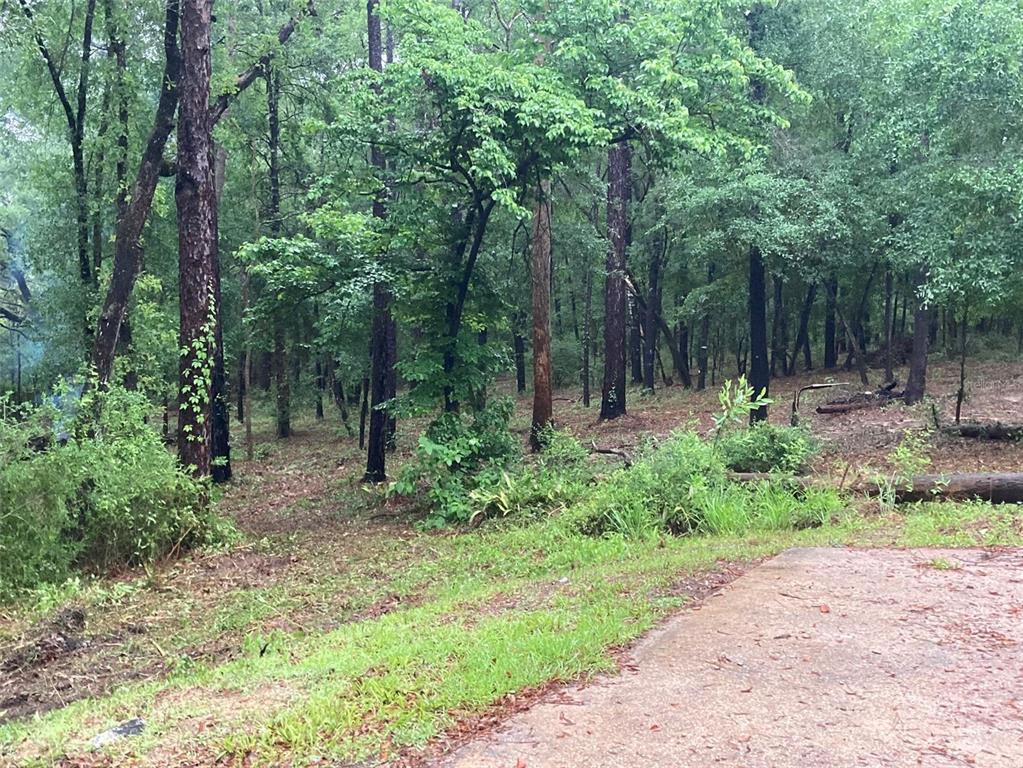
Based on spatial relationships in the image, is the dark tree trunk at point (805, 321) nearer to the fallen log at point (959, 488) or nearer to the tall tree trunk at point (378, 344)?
the tall tree trunk at point (378, 344)

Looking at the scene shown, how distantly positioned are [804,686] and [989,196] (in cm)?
955

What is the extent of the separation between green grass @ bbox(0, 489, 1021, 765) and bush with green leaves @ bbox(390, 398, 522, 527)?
1582mm

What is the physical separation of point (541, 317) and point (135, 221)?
7240 mm

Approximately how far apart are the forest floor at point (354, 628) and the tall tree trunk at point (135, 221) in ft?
11.2

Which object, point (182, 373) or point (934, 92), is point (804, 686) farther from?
point (934, 92)

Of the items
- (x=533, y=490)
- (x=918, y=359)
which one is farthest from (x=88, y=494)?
(x=918, y=359)

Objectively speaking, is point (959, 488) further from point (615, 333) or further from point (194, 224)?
point (615, 333)

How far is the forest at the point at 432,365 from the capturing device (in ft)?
16.9

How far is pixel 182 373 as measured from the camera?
9594 millimetres

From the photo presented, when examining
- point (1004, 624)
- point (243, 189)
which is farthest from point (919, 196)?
point (243, 189)

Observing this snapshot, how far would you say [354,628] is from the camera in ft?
19.8

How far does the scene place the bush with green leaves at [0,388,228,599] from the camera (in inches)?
289

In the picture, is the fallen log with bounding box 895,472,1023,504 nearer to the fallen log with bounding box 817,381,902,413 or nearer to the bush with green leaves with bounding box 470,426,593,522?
the bush with green leaves with bounding box 470,426,593,522

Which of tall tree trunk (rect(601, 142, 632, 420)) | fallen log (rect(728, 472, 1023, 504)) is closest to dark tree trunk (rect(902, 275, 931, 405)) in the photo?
tall tree trunk (rect(601, 142, 632, 420))
